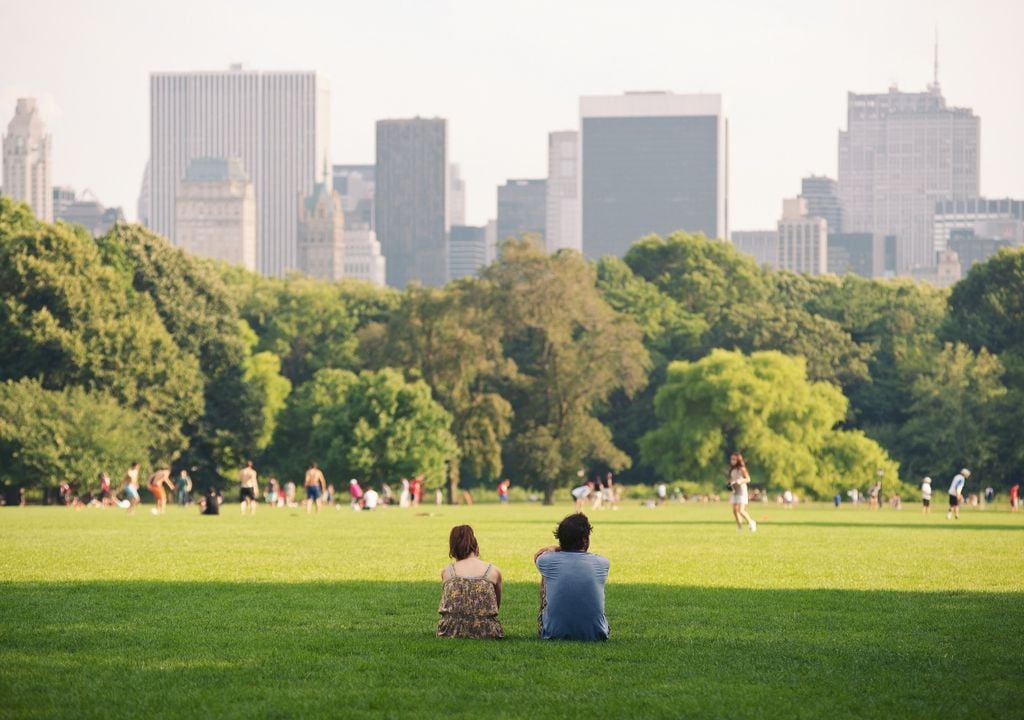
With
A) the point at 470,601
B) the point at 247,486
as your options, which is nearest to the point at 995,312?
the point at 247,486

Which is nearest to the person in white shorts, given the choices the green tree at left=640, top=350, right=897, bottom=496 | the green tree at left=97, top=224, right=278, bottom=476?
the green tree at left=97, top=224, right=278, bottom=476

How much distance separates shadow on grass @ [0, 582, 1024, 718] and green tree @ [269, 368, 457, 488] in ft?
202

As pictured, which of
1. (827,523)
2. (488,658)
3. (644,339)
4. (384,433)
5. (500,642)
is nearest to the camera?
(488,658)

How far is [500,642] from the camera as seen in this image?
16109 millimetres

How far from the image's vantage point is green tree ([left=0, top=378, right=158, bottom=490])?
70.9 m

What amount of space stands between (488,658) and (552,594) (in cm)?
139

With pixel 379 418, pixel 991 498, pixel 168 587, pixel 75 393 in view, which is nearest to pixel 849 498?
pixel 991 498

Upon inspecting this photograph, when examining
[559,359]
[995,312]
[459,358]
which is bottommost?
[459,358]

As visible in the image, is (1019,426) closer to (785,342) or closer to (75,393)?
(785,342)

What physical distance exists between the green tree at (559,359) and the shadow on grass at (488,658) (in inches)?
2672

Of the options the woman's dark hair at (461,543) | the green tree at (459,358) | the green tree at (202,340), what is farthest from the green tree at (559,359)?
the woman's dark hair at (461,543)

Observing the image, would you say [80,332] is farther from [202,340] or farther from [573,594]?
[573,594]

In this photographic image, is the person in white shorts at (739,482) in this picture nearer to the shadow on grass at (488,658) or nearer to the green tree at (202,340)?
the shadow on grass at (488,658)

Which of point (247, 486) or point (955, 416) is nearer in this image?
point (247, 486)
